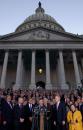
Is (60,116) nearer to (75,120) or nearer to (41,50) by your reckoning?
(75,120)

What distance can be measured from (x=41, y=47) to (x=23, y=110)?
1040 inches

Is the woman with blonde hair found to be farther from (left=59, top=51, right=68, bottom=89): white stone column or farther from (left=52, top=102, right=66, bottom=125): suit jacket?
(left=59, top=51, right=68, bottom=89): white stone column

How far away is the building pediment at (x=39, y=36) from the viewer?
37.2 meters

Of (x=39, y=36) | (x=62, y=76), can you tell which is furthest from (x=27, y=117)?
(x=39, y=36)

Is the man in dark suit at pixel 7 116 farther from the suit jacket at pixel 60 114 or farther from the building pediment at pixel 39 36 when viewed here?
the building pediment at pixel 39 36

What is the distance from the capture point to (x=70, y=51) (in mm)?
37125

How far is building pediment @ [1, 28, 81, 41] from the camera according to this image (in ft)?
122

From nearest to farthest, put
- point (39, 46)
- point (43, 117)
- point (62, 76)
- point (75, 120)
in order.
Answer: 1. point (43, 117)
2. point (75, 120)
3. point (62, 76)
4. point (39, 46)

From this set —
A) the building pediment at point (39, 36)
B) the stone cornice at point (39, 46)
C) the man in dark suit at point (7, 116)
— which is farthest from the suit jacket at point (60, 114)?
the building pediment at point (39, 36)

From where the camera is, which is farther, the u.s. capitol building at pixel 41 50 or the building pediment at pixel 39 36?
the building pediment at pixel 39 36

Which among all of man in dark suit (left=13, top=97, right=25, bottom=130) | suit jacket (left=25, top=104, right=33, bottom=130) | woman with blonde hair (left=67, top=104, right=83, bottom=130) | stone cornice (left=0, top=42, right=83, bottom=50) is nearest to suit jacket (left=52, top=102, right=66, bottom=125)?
woman with blonde hair (left=67, top=104, right=83, bottom=130)

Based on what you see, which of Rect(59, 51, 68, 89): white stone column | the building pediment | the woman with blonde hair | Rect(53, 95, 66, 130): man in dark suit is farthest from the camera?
the building pediment

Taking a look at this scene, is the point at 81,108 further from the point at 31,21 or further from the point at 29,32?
the point at 31,21

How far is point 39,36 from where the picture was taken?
37.5 m
